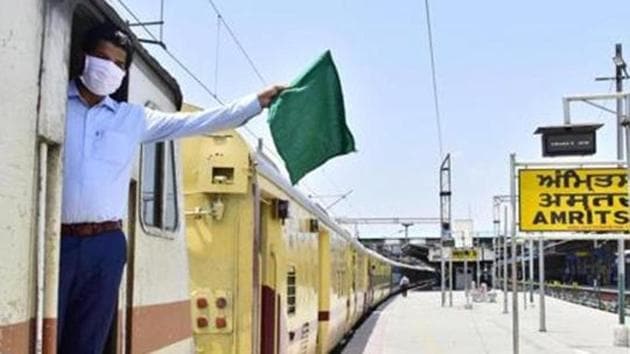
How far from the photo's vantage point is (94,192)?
10.6 feet

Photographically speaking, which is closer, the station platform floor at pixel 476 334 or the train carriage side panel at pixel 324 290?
the train carriage side panel at pixel 324 290

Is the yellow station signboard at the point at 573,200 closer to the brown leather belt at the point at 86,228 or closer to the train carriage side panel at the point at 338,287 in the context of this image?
the train carriage side panel at the point at 338,287

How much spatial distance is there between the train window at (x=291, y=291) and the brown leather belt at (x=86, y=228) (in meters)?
6.12

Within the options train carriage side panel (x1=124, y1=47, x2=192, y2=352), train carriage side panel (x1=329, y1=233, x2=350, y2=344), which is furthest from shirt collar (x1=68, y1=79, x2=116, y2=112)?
train carriage side panel (x1=329, y1=233, x2=350, y2=344)

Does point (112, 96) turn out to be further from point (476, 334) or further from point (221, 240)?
point (476, 334)

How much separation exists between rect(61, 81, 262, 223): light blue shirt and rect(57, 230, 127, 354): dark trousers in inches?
3.4

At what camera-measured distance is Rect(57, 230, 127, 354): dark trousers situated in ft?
10.5

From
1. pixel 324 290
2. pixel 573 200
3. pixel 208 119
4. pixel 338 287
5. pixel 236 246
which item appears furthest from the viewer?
pixel 338 287

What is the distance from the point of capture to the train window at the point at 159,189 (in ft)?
13.6

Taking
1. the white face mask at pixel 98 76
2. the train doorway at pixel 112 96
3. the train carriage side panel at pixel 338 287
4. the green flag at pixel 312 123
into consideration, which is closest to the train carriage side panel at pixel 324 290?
the train carriage side panel at pixel 338 287

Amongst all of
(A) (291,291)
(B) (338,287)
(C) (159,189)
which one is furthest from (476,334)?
(C) (159,189)

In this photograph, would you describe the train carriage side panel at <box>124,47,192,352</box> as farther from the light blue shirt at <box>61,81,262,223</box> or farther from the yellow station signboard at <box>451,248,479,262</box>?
the yellow station signboard at <box>451,248,479,262</box>

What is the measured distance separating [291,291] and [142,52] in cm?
594

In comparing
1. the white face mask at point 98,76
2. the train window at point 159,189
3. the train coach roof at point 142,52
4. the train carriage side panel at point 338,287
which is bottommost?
the train carriage side panel at point 338,287
